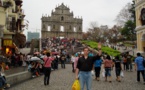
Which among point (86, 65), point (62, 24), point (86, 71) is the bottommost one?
point (86, 71)

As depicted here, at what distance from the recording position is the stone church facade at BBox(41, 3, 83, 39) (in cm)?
8938

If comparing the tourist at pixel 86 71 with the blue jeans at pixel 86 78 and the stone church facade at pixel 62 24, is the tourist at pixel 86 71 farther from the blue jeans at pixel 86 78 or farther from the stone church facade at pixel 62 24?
the stone church facade at pixel 62 24

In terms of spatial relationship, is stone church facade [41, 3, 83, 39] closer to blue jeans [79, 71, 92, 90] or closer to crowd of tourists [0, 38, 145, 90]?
crowd of tourists [0, 38, 145, 90]

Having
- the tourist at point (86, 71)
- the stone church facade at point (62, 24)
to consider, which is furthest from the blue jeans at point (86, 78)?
the stone church facade at point (62, 24)

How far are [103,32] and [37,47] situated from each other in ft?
140

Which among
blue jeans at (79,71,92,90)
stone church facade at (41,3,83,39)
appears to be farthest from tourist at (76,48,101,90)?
stone church facade at (41,3,83,39)

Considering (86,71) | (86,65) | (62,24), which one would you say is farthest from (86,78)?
(62,24)

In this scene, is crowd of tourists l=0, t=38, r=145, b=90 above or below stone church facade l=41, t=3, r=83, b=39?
below

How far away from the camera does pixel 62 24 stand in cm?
9156

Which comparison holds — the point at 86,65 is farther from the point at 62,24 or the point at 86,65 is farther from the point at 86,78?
the point at 62,24

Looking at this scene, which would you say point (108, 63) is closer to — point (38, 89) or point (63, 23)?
point (38, 89)

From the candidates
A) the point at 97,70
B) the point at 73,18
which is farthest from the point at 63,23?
the point at 97,70

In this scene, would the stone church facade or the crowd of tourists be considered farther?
the stone church facade

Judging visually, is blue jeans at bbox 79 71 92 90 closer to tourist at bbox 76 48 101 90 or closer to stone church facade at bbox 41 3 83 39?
tourist at bbox 76 48 101 90
